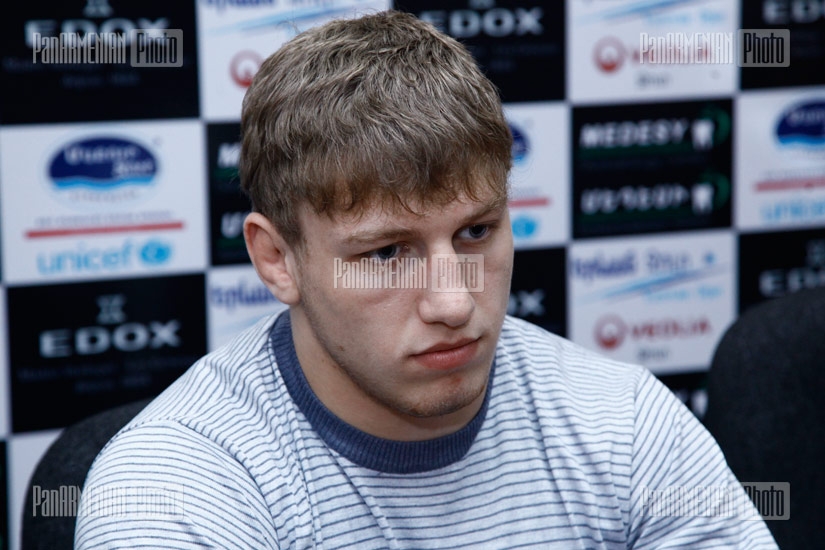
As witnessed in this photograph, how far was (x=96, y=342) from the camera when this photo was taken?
6.98ft

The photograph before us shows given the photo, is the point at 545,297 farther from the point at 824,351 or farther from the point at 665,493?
the point at 665,493

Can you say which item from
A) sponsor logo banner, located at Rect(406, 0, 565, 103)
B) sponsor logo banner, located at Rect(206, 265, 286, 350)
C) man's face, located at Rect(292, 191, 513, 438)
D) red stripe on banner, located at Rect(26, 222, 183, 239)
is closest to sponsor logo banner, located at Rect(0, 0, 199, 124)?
red stripe on banner, located at Rect(26, 222, 183, 239)

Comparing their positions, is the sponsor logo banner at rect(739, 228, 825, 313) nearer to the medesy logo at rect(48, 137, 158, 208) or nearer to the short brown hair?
the medesy logo at rect(48, 137, 158, 208)

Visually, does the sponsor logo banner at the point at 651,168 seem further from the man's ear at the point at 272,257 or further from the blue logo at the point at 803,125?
the man's ear at the point at 272,257

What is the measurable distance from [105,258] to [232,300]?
0.95 ft

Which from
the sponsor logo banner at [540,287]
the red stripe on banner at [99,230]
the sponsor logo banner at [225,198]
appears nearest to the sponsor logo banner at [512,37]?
the sponsor logo banner at [540,287]

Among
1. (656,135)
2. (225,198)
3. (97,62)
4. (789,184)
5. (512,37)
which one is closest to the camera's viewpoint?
(97,62)

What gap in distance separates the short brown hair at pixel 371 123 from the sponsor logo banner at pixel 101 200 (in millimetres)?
974

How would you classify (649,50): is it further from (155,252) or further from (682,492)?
(682,492)

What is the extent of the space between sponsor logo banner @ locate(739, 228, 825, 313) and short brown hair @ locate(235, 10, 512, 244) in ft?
5.28

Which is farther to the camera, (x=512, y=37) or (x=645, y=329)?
(x=645, y=329)

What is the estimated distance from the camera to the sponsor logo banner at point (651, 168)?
2424 millimetres

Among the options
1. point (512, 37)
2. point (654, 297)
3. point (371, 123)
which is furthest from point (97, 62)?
point (654, 297)

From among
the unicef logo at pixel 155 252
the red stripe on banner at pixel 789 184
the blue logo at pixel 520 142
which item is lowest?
the unicef logo at pixel 155 252
